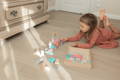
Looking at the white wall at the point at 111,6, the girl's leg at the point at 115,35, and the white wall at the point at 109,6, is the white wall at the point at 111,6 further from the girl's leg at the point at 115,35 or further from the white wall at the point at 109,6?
the girl's leg at the point at 115,35

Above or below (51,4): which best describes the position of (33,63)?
below

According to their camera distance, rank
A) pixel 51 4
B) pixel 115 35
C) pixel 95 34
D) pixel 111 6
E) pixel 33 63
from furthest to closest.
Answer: pixel 51 4 < pixel 111 6 < pixel 115 35 < pixel 95 34 < pixel 33 63

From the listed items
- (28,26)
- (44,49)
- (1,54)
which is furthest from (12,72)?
(28,26)

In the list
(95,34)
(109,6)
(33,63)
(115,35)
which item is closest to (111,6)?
(109,6)

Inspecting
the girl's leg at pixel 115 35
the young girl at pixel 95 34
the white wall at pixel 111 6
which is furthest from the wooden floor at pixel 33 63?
the white wall at pixel 111 6

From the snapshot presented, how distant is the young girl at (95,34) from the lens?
172 cm

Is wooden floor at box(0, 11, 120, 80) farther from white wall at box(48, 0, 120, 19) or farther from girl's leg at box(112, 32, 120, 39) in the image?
white wall at box(48, 0, 120, 19)

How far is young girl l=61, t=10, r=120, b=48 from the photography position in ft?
5.64

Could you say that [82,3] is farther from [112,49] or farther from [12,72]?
[12,72]

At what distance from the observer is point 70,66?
4.61 feet

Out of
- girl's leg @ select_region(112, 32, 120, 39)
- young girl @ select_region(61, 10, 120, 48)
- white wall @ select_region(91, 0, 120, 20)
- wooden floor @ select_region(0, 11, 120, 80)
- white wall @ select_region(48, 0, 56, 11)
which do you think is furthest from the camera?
white wall @ select_region(48, 0, 56, 11)

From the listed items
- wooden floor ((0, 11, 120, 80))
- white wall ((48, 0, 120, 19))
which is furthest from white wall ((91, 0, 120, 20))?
wooden floor ((0, 11, 120, 80))

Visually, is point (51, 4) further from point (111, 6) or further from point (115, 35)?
point (115, 35)

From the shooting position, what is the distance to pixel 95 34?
1.74m
